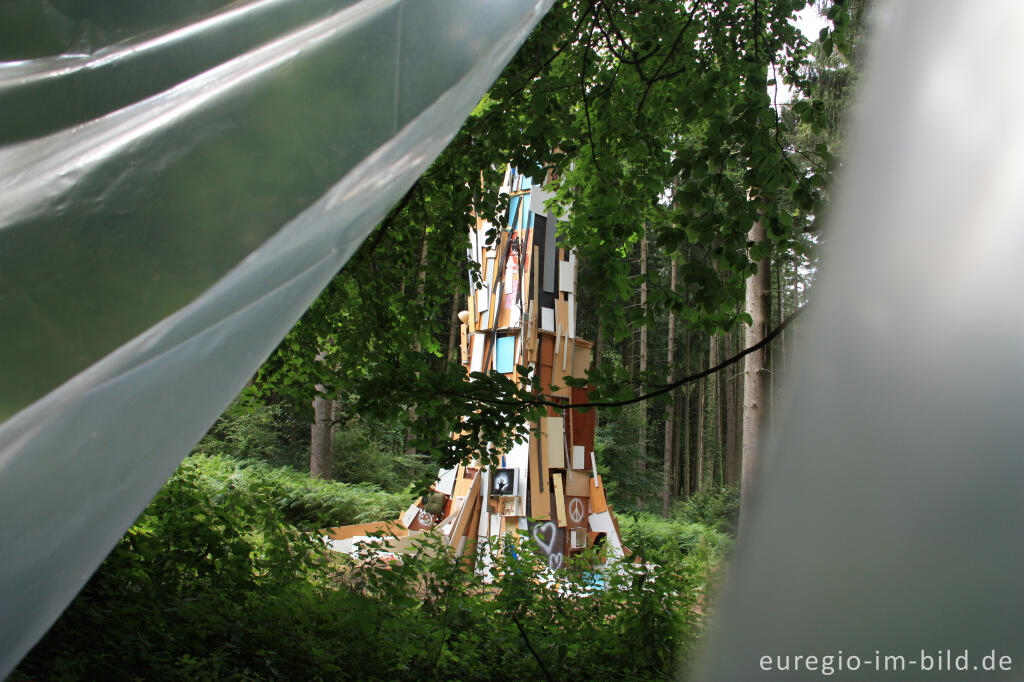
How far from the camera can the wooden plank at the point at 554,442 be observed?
775cm

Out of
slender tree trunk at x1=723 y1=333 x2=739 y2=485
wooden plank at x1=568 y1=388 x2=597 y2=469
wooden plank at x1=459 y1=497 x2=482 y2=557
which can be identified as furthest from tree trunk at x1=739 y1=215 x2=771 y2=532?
slender tree trunk at x1=723 y1=333 x2=739 y2=485

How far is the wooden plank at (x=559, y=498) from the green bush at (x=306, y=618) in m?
2.23

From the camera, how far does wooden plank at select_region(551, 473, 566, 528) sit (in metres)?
7.70

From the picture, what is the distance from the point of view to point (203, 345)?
98cm

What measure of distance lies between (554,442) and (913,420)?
7.48m

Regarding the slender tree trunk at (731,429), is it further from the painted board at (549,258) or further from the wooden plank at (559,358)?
the painted board at (549,258)

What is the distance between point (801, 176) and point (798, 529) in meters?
3.57

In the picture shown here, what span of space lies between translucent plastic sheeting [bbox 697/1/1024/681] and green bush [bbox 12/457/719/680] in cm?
332

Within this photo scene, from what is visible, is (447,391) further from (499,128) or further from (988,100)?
(988,100)

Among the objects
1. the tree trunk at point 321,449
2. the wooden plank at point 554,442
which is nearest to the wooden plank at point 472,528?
the wooden plank at point 554,442

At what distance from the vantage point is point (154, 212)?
3.19ft

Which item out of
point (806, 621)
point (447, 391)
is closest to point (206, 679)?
point (447, 391)

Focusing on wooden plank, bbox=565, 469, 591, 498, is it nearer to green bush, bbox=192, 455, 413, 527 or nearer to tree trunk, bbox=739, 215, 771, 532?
tree trunk, bbox=739, 215, 771, 532

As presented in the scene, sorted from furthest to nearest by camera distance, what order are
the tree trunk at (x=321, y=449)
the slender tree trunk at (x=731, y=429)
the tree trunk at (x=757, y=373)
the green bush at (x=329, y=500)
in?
Result: the slender tree trunk at (x=731, y=429), the tree trunk at (x=321, y=449), the green bush at (x=329, y=500), the tree trunk at (x=757, y=373)
